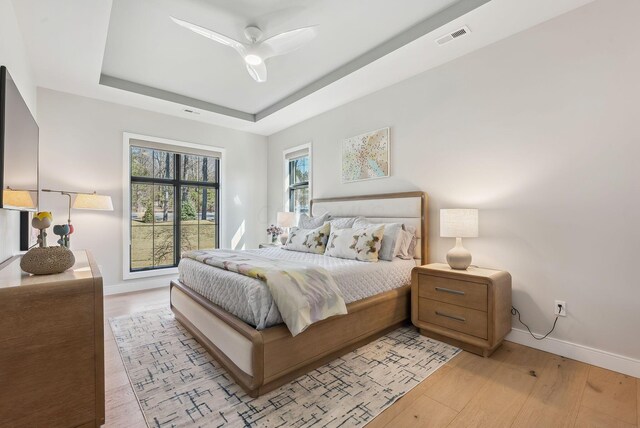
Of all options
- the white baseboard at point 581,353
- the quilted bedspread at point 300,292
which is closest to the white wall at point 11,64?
the quilted bedspread at point 300,292

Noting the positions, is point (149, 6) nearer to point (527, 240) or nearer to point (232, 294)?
point (232, 294)

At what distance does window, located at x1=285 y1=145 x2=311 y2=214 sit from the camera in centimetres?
493

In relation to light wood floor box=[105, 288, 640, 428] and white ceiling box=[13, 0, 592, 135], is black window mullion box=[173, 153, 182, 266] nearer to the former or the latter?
white ceiling box=[13, 0, 592, 135]

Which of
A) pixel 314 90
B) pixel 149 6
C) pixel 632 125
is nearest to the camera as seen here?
pixel 632 125

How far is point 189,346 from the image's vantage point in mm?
2467

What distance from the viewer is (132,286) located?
13.9ft

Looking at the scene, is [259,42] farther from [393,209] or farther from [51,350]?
[51,350]

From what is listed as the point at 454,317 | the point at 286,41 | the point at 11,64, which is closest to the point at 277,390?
the point at 454,317

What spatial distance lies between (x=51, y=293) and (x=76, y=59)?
2803 millimetres

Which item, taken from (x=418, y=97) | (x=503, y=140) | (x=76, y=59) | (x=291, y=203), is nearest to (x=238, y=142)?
(x=291, y=203)

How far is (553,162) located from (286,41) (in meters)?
2.40

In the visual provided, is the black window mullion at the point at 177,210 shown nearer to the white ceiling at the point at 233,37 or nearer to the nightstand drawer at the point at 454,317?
the white ceiling at the point at 233,37

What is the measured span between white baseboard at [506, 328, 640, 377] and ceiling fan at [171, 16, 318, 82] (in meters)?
3.09

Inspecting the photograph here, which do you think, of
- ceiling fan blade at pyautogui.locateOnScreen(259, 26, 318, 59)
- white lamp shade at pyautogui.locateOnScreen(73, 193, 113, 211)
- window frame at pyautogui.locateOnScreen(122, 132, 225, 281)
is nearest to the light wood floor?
white lamp shade at pyautogui.locateOnScreen(73, 193, 113, 211)
